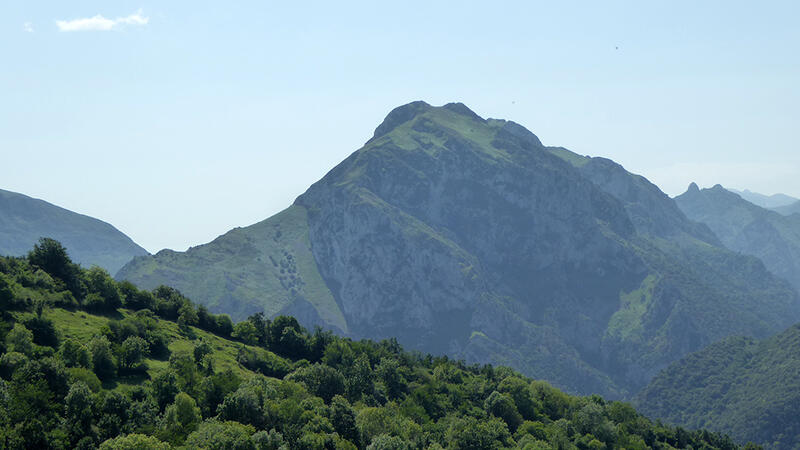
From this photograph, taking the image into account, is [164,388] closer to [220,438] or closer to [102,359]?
[102,359]

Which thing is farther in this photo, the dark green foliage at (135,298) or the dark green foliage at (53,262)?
the dark green foliage at (135,298)

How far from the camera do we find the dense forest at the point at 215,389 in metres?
92.2

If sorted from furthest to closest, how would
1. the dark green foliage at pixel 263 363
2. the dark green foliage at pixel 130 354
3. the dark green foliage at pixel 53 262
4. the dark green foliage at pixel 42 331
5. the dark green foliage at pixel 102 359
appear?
1. the dark green foliage at pixel 263 363
2. the dark green foliage at pixel 53 262
3. the dark green foliage at pixel 130 354
4. the dark green foliage at pixel 42 331
5. the dark green foliage at pixel 102 359

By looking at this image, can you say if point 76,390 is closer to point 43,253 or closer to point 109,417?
point 109,417

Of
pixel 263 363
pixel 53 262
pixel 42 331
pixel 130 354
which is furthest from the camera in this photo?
pixel 263 363

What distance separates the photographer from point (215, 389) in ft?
369

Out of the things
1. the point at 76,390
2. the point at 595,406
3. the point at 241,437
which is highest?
the point at 76,390

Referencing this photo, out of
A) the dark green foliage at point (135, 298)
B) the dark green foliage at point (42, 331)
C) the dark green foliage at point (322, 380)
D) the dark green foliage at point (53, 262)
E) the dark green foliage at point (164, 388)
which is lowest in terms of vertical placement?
the dark green foliage at point (322, 380)

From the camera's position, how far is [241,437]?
298 feet

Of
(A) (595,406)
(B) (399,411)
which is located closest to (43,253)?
(B) (399,411)

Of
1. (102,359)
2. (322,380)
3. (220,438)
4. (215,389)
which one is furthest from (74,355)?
(322,380)

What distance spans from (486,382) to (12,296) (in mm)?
117235

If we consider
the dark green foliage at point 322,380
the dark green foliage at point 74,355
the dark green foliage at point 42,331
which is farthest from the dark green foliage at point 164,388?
the dark green foliage at point 322,380

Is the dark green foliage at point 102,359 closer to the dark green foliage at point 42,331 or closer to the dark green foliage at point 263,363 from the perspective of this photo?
the dark green foliage at point 42,331
